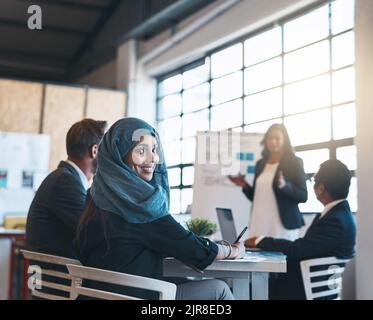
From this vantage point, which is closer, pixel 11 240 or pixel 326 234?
pixel 326 234

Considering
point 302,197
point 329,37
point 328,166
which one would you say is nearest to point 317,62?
point 329,37

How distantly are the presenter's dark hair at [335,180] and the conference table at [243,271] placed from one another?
42cm

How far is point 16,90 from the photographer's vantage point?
5.02 metres

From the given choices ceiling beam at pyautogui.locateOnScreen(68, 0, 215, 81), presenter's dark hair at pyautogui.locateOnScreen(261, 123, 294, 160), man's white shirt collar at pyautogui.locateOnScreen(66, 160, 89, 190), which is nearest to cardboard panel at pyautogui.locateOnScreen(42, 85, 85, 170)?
ceiling beam at pyautogui.locateOnScreen(68, 0, 215, 81)

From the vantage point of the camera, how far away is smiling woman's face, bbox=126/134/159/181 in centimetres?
137

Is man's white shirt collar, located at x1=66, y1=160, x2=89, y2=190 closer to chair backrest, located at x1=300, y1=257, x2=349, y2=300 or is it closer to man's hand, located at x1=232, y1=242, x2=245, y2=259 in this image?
man's hand, located at x1=232, y1=242, x2=245, y2=259

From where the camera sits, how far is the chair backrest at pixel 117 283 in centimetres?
121

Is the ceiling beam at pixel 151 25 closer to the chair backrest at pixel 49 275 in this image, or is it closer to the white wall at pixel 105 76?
the white wall at pixel 105 76

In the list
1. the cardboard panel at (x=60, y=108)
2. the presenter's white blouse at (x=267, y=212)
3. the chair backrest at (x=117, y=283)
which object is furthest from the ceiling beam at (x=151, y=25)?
the chair backrest at (x=117, y=283)

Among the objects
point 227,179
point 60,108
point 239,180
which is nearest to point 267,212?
point 239,180

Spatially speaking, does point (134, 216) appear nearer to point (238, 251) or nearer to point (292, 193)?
point (238, 251)

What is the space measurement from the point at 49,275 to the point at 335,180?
3.28 feet

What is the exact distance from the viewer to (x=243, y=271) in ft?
5.10
